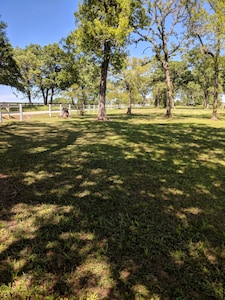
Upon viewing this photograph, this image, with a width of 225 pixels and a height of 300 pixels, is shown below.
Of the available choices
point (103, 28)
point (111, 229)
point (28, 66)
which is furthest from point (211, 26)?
point (28, 66)

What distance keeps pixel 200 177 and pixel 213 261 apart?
2.79 m

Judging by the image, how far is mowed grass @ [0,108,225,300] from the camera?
7.63 feet

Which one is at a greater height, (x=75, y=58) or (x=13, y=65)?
(x=13, y=65)

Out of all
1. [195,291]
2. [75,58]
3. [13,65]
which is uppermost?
[13,65]

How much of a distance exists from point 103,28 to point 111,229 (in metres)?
15.7

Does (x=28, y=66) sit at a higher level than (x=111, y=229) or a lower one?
higher

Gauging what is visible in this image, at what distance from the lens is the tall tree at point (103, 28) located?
51.7ft

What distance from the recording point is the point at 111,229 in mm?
3229

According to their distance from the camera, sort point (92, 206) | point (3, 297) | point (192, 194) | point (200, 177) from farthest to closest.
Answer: point (200, 177) → point (192, 194) → point (92, 206) → point (3, 297)

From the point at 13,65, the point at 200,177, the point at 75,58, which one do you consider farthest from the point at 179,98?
the point at 200,177

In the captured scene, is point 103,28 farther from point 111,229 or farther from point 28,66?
point 28,66

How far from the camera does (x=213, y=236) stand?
313cm

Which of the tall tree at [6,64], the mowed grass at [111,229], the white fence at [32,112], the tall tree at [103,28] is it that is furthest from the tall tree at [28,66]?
the mowed grass at [111,229]

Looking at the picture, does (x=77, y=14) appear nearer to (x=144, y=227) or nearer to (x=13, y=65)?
(x=144, y=227)
